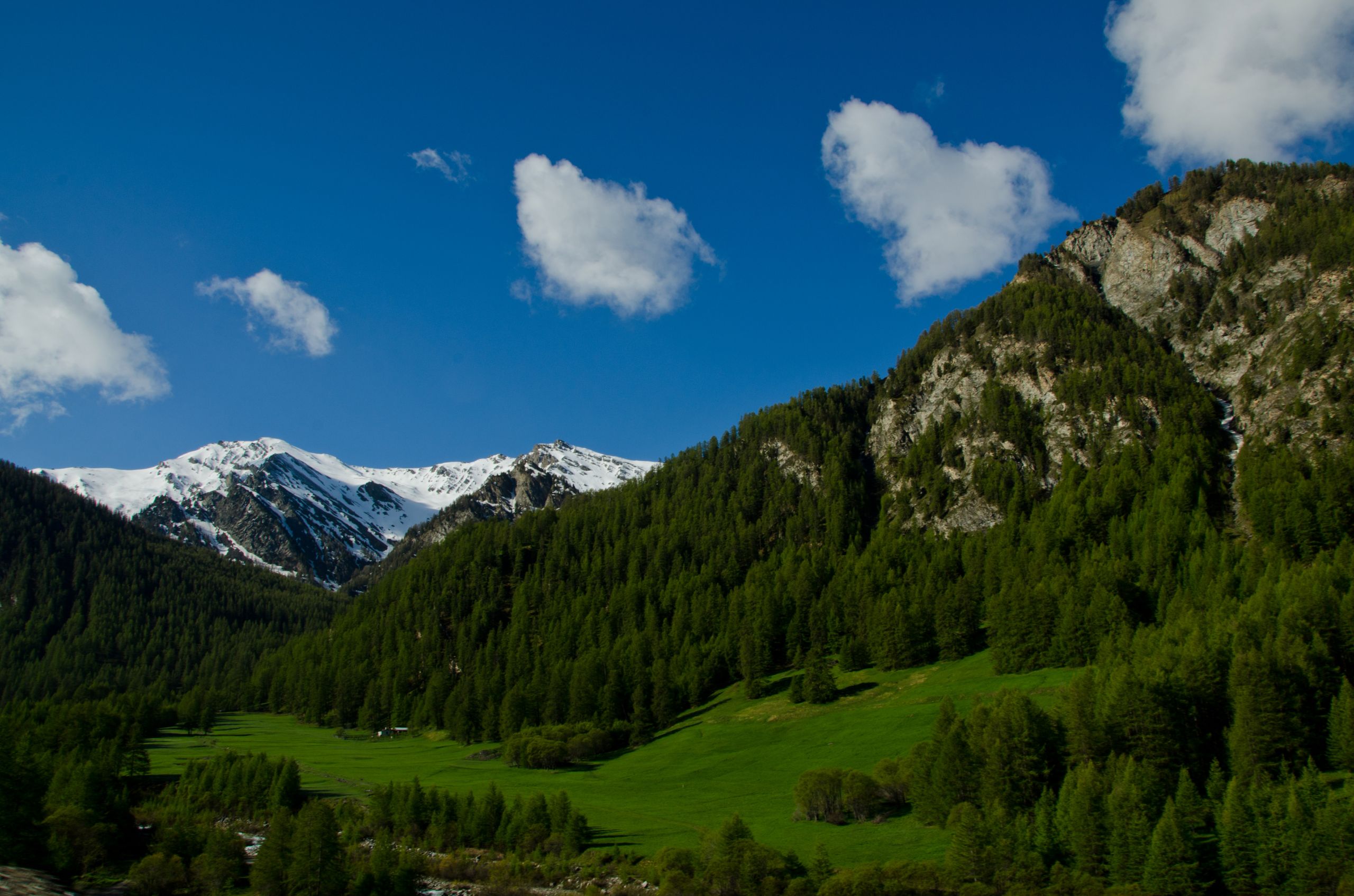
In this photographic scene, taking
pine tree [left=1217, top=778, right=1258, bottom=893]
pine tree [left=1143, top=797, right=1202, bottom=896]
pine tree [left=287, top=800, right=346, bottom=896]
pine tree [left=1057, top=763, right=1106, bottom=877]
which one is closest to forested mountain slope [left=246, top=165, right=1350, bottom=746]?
pine tree [left=1217, top=778, right=1258, bottom=893]

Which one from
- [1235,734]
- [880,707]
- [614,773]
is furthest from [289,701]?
[1235,734]

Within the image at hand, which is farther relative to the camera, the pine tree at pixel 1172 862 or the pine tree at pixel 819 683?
the pine tree at pixel 819 683

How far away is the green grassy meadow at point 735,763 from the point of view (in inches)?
2739

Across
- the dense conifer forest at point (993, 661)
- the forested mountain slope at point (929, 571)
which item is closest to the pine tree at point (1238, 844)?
the dense conifer forest at point (993, 661)

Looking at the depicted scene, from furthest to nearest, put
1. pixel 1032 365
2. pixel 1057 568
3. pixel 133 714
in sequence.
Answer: pixel 1032 365 → pixel 133 714 → pixel 1057 568

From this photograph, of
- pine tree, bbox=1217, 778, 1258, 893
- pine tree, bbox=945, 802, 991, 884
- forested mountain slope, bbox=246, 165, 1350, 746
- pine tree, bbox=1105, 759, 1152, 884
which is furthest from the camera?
forested mountain slope, bbox=246, 165, 1350, 746

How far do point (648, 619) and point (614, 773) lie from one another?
5740 centimetres

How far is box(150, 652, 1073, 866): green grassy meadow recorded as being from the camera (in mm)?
69562

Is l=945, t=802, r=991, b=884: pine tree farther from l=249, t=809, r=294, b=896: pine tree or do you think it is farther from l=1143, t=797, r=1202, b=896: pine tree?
l=249, t=809, r=294, b=896: pine tree

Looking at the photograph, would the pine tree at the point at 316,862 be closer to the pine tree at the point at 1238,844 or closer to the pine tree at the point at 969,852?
the pine tree at the point at 969,852

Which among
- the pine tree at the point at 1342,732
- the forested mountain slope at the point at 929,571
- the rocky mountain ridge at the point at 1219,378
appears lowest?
the pine tree at the point at 1342,732

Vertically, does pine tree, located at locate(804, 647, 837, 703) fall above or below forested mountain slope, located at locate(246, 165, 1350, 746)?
below

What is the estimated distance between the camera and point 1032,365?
634 feet

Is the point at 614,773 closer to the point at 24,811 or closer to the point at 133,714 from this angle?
the point at 24,811
